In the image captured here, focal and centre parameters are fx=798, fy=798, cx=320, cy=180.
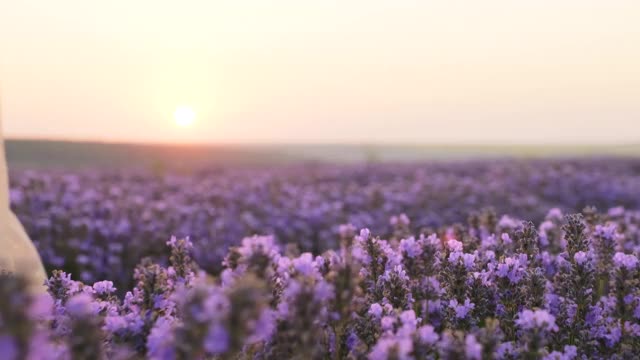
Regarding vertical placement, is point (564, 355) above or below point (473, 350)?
below

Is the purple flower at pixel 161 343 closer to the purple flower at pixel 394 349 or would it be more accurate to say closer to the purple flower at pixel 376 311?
the purple flower at pixel 394 349

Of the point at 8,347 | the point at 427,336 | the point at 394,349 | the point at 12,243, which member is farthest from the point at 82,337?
the point at 12,243

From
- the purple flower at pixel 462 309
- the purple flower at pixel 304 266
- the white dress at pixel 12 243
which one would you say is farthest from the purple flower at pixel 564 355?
the white dress at pixel 12 243

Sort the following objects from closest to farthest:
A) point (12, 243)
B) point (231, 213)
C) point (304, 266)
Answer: point (304, 266), point (12, 243), point (231, 213)

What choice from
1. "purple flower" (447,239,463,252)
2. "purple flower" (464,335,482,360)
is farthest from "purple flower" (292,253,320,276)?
"purple flower" (447,239,463,252)

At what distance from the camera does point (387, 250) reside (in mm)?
4520

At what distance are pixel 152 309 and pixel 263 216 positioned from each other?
10.7m

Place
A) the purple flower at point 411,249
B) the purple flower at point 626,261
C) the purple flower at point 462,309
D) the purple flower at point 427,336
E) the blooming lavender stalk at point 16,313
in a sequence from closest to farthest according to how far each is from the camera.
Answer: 1. the blooming lavender stalk at point 16,313
2. the purple flower at point 427,336
3. the purple flower at point 411,249
4. the purple flower at point 462,309
5. the purple flower at point 626,261

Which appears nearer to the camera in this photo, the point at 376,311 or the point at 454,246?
the point at 376,311

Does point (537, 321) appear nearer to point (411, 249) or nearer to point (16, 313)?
point (411, 249)

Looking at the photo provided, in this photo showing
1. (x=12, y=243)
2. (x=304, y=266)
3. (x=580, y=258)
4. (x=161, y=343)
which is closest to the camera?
(x=161, y=343)

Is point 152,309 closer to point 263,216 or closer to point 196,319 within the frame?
point 196,319

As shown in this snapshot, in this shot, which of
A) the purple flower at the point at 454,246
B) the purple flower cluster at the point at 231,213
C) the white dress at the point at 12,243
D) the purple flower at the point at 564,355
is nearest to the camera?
the purple flower at the point at 564,355

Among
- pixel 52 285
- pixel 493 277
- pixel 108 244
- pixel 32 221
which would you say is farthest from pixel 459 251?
pixel 32 221
